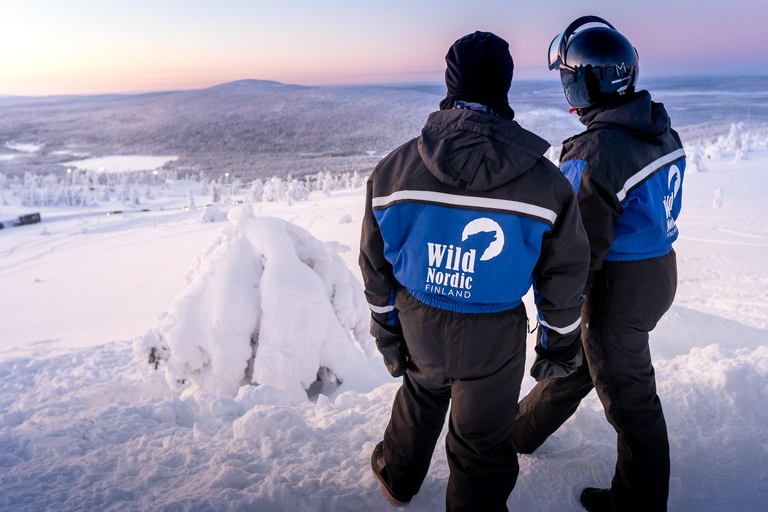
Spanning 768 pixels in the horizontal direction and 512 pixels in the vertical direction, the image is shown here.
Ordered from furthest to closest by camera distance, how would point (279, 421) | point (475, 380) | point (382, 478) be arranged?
point (279, 421) → point (382, 478) → point (475, 380)

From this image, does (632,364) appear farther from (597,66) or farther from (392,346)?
(597,66)

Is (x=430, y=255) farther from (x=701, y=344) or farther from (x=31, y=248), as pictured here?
(x=31, y=248)

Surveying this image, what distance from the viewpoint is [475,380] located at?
209cm

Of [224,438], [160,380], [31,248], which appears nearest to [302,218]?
[31,248]

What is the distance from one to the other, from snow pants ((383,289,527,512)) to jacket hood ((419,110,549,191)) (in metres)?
0.59

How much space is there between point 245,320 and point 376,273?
12.0ft

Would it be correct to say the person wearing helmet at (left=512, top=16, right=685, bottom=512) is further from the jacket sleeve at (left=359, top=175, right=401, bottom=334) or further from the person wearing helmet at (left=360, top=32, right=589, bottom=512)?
the jacket sleeve at (left=359, top=175, right=401, bottom=334)

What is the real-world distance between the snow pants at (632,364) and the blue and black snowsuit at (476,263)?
0.30m

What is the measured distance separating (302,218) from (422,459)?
24015 mm

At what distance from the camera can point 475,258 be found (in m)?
1.96

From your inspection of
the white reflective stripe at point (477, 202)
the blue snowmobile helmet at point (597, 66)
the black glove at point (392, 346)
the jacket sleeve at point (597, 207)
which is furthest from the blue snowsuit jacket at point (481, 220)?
the blue snowmobile helmet at point (597, 66)

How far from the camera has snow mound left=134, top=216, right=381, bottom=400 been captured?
5469 mm

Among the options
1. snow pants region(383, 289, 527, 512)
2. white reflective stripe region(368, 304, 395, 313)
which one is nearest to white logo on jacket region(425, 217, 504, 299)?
snow pants region(383, 289, 527, 512)

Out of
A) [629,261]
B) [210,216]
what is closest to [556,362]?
[629,261]
